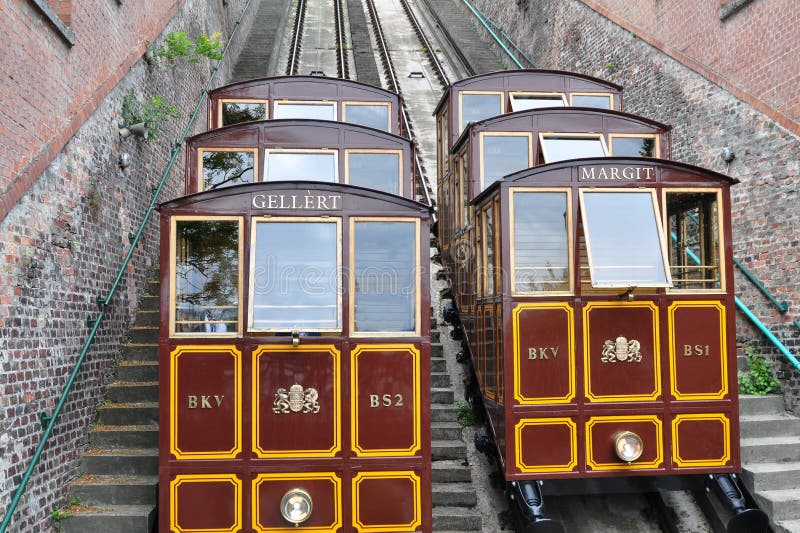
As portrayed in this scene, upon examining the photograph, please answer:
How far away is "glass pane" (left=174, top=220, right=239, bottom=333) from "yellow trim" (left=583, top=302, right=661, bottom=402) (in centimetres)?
338

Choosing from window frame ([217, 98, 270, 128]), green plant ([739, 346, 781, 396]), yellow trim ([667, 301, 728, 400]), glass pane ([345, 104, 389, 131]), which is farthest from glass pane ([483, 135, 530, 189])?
green plant ([739, 346, 781, 396])

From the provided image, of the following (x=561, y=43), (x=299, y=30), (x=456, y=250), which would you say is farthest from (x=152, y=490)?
(x=299, y=30)

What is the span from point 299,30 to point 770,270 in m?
20.6

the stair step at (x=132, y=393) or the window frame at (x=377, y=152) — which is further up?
the window frame at (x=377, y=152)

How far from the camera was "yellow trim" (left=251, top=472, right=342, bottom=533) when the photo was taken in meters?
6.34

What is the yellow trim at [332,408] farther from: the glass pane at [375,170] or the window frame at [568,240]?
the glass pane at [375,170]

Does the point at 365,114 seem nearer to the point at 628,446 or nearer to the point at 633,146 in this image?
the point at 633,146

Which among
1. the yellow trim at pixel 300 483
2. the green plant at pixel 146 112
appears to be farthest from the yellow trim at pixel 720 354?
the green plant at pixel 146 112

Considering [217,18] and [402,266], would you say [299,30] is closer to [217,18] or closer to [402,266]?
[217,18]

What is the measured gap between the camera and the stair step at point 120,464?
24.3 feet

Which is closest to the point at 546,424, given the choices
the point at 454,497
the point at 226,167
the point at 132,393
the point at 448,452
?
the point at 454,497

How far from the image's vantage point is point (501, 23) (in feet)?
83.6

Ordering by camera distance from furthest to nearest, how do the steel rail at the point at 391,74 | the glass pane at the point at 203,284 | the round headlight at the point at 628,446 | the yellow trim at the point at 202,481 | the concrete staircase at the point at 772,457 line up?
1. the steel rail at the point at 391,74
2. the concrete staircase at the point at 772,457
3. the round headlight at the point at 628,446
4. the glass pane at the point at 203,284
5. the yellow trim at the point at 202,481

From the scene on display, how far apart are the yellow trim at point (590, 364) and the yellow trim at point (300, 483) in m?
2.59
